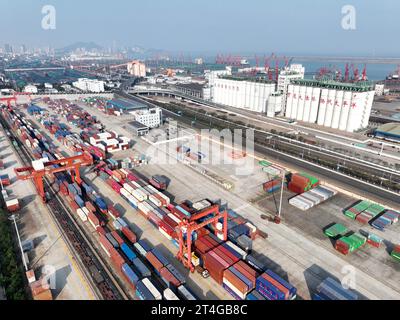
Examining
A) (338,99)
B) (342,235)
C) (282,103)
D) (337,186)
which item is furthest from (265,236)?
(282,103)

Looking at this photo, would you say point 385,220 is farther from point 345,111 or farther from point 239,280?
point 345,111

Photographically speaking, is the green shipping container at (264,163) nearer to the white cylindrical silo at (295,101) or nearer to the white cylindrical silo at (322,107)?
the white cylindrical silo at (322,107)

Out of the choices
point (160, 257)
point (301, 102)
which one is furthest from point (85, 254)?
point (301, 102)

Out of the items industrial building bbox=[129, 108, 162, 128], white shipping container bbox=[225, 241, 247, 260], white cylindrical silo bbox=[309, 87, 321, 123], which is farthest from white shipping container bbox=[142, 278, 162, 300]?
white cylindrical silo bbox=[309, 87, 321, 123]

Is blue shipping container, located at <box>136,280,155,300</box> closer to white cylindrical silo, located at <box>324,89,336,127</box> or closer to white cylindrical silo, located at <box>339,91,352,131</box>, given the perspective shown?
white cylindrical silo, located at <box>339,91,352,131</box>

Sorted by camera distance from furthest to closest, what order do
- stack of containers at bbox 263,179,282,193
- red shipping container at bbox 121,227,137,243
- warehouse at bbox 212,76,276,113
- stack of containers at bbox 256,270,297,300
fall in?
warehouse at bbox 212,76,276,113, stack of containers at bbox 263,179,282,193, red shipping container at bbox 121,227,137,243, stack of containers at bbox 256,270,297,300

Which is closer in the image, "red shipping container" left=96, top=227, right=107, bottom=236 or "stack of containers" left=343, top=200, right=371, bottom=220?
"red shipping container" left=96, top=227, right=107, bottom=236

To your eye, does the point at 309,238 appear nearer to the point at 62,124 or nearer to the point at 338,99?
the point at 338,99
